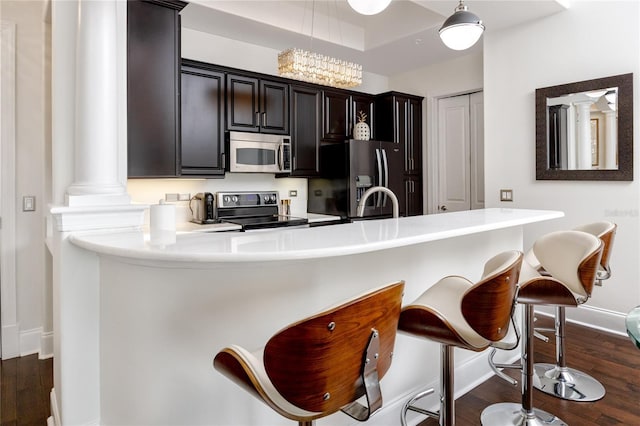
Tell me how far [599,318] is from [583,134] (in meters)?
1.56

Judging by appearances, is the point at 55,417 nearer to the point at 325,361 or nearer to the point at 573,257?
the point at 325,361

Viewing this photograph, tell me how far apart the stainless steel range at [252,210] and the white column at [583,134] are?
8.31ft

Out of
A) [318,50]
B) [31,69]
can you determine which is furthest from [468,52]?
[31,69]

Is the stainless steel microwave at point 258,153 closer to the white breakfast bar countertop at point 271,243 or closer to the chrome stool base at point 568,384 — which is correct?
the white breakfast bar countertop at point 271,243

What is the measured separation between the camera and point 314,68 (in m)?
3.02

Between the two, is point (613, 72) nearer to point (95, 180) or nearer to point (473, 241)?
point (473, 241)

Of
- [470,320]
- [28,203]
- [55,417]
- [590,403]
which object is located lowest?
[590,403]

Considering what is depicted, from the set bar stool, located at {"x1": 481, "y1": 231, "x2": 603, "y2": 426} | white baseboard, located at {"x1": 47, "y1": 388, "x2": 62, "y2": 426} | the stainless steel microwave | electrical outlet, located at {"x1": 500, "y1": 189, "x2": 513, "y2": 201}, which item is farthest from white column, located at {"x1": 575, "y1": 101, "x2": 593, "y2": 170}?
white baseboard, located at {"x1": 47, "y1": 388, "x2": 62, "y2": 426}

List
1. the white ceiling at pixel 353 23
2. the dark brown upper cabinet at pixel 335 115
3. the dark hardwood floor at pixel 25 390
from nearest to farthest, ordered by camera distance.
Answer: the dark hardwood floor at pixel 25 390 < the white ceiling at pixel 353 23 < the dark brown upper cabinet at pixel 335 115

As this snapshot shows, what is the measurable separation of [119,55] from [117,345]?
1.34 m

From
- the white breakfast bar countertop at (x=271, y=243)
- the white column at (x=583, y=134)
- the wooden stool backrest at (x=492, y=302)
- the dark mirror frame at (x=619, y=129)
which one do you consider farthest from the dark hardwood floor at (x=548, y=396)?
the white column at (x=583, y=134)

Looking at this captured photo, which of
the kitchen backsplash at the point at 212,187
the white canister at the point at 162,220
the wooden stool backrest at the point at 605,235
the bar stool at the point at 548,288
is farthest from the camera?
the kitchen backsplash at the point at 212,187

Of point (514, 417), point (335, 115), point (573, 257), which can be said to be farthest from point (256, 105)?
point (514, 417)

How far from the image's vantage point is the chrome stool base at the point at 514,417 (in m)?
1.97
